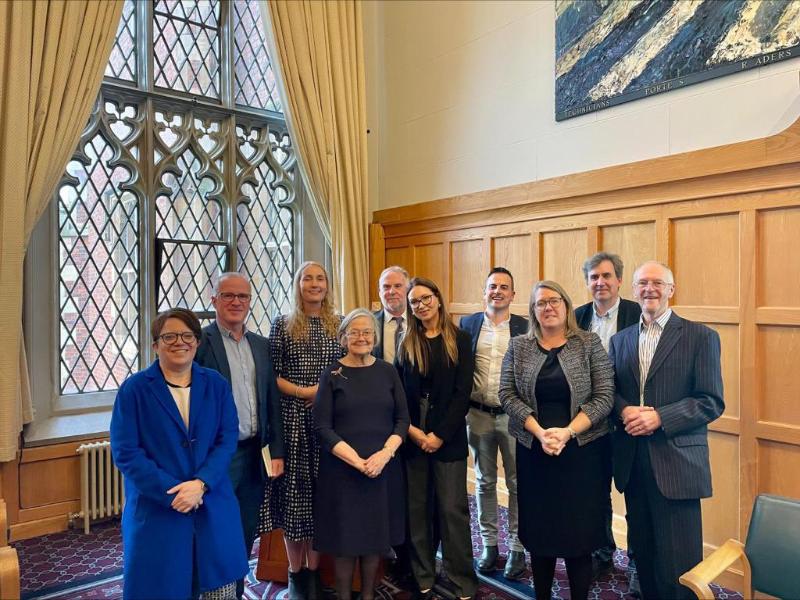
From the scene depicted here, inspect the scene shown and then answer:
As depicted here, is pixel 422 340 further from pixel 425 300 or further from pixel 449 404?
pixel 449 404

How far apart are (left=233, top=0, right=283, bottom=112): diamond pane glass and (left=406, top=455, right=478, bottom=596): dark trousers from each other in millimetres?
3236

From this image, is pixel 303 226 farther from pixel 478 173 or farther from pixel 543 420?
pixel 543 420

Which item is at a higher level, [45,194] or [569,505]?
[45,194]

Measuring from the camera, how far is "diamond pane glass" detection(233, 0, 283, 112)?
4.47 meters

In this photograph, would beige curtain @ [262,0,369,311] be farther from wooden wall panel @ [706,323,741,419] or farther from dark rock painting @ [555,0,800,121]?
wooden wall panel @ [706,323,741,419]

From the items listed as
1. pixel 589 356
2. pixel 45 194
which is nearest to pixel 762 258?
pixel 589 356

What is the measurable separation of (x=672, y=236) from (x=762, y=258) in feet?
1.46

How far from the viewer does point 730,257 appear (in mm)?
2832

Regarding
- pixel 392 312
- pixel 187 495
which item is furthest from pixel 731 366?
pixel 187 495

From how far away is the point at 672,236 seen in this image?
3.05 m

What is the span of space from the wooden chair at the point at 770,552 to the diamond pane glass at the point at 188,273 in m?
3.54

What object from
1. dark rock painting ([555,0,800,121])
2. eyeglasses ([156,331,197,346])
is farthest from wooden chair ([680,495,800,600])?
dark rock painting ([555,0,800,121])

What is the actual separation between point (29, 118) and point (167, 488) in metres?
2.50

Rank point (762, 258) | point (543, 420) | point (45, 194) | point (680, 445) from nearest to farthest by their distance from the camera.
Answer: point (680, 445)
point (543, 420)
point (762, 258)
point (45, 194)
